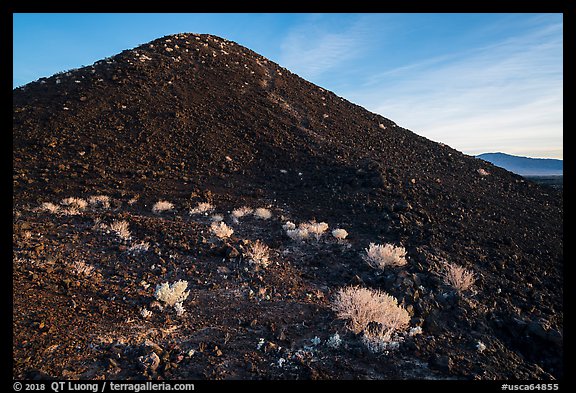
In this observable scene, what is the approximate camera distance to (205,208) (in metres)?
11.8

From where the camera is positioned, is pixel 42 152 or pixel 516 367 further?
pixel 42 152

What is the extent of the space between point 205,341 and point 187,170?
11262 mm

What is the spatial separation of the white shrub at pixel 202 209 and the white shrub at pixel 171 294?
540 cm

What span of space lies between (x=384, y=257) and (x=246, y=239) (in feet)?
12.7

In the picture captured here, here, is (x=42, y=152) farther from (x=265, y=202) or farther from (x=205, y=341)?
(x=205, y=341)

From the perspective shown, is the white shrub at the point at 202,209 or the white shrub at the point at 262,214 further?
the white shrub at the point at 202,209

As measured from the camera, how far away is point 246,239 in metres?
9.58

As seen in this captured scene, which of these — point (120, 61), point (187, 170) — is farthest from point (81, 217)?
point (120, 61)

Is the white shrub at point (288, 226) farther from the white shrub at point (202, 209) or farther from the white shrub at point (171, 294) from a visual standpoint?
the white shrub at point (171, 294)

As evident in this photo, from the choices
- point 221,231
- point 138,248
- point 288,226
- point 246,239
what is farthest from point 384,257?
point 138,248

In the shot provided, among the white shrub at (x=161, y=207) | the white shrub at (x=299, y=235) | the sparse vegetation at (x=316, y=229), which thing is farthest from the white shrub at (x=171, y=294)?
Answer: the white shrub at (x=161, y=207)

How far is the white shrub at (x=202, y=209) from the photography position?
37.9ft
